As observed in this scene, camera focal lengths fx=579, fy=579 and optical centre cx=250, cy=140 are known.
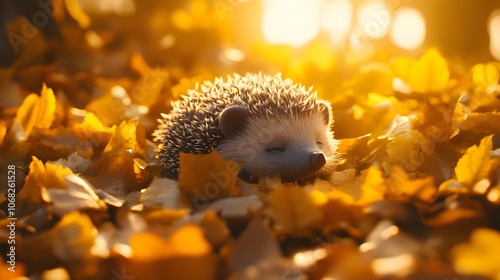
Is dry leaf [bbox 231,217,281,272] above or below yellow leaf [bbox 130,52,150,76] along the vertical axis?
below

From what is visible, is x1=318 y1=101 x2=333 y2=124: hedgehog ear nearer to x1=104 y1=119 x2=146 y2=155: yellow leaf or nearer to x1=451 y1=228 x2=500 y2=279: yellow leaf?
x1=104 y1=119 x2=146 y2=155: yellow leaf

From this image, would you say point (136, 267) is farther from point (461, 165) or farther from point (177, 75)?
point (177, 75)

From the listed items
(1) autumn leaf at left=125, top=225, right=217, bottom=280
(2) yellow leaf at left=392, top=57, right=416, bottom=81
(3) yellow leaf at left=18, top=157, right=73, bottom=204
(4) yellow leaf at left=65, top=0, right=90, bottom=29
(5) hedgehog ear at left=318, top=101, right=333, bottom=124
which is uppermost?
(4) yellow leaf at left=65, top=0, right=90, bottom=29

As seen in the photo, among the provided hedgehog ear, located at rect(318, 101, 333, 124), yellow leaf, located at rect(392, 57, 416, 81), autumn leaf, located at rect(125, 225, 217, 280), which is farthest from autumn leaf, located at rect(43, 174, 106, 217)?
yellow leaf, located at rect(392, 57, 416, 81)

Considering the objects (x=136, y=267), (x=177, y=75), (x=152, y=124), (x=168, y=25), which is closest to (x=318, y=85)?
(x=152, y=124)

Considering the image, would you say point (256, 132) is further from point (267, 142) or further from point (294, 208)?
point (294, 208)

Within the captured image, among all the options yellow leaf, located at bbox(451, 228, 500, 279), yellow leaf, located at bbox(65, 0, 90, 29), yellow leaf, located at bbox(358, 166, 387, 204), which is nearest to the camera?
yellow leaf, located at bbox(451, 228, 500, 279)

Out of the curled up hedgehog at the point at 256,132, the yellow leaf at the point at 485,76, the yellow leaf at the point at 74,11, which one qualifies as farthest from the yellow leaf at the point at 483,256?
the yellow leaf at the point at 74,11
